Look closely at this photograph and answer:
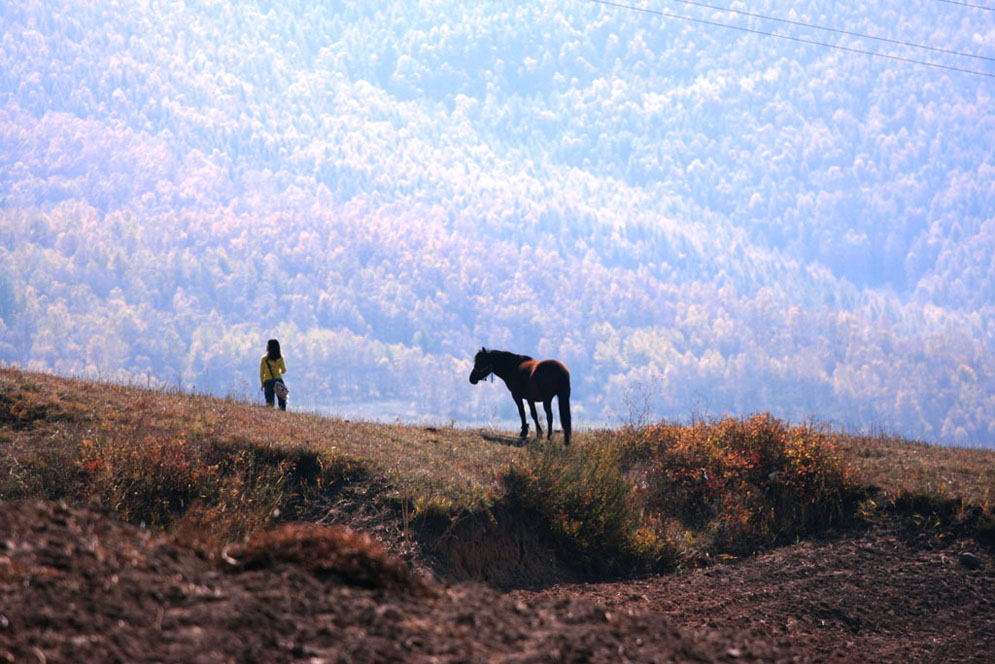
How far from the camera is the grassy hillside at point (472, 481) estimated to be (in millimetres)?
11773

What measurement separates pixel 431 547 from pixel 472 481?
205cm

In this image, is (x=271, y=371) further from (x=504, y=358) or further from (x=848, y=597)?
(x=848, y=597)

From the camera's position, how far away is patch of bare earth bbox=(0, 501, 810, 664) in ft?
17.0

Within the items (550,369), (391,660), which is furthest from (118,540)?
(550,369)

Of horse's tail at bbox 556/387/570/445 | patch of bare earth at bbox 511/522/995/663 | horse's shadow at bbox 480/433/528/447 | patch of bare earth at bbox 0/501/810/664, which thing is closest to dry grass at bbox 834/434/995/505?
patch of bare earth at bbox 511/522/995/663

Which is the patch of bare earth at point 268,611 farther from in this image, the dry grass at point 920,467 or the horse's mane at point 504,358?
the horse's mane at point 504,358

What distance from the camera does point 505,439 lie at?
20.1 m

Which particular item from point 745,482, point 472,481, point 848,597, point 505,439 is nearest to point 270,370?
point 505,439

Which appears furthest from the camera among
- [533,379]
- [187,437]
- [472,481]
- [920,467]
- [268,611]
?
[533,379]

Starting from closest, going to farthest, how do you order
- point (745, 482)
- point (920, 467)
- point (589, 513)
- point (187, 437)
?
point (187, 437), point (589, 513), point (745, 482), point (920, 467)

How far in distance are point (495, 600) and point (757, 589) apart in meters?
6.71

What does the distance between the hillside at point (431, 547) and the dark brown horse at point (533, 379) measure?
221cm

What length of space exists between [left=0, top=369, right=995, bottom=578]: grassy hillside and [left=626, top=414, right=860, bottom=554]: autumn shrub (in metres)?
0.03

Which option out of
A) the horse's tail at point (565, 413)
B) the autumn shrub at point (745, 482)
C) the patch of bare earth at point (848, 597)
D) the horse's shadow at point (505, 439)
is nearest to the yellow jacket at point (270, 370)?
the horse's shadow at point (505, 439)
